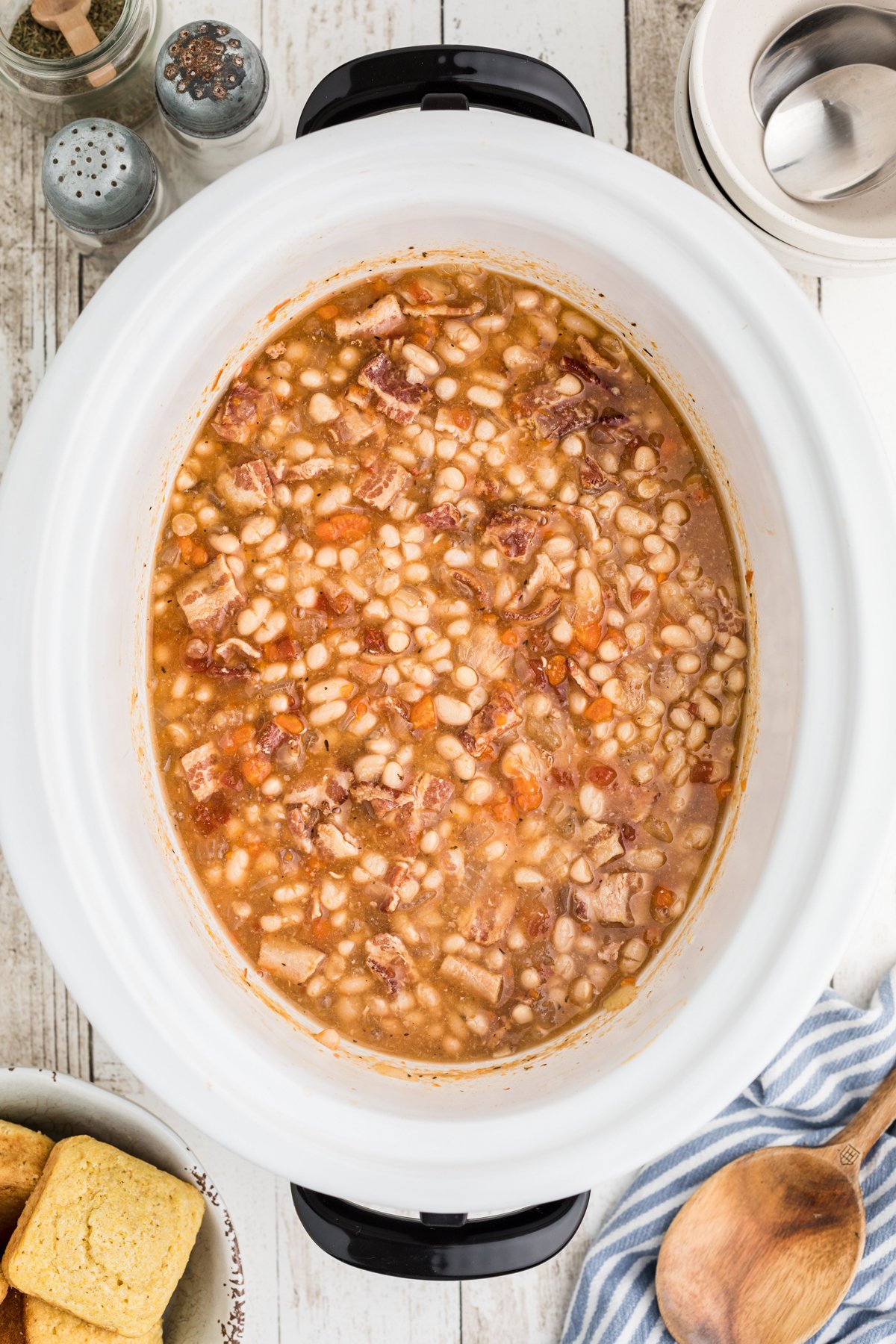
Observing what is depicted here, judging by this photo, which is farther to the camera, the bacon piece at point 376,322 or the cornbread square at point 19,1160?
the cornbread square at point 19,1160

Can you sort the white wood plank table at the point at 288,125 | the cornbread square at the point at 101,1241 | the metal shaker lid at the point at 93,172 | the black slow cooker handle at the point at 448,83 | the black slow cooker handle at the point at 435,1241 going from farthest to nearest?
the white wood plank table at the point at 288,125 → the cornbread square at the point at 101,1241 → the metal shaker lid at the point at 93,172 → the black slow cooker handle at the point at 435,1241 → the black slow cooker handle at the point at 448,83

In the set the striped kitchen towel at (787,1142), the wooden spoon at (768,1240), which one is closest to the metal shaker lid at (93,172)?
the striped kitchen towel at (787,1142)

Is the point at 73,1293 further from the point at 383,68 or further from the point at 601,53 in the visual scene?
the point at 601,53

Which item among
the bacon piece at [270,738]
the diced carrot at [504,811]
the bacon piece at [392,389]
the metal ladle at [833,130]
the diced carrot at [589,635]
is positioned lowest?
the bacon piece at [270,738]

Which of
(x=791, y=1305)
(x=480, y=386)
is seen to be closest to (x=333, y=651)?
(x=480, y=386)

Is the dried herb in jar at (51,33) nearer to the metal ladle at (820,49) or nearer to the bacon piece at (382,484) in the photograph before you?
the bacon piece at (382,484)

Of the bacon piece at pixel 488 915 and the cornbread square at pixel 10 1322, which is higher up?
the bacon piece at pixel 488 915

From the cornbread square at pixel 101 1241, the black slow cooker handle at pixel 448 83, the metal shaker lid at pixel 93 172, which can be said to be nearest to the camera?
the black slow cooker handle at pixel 448 83
